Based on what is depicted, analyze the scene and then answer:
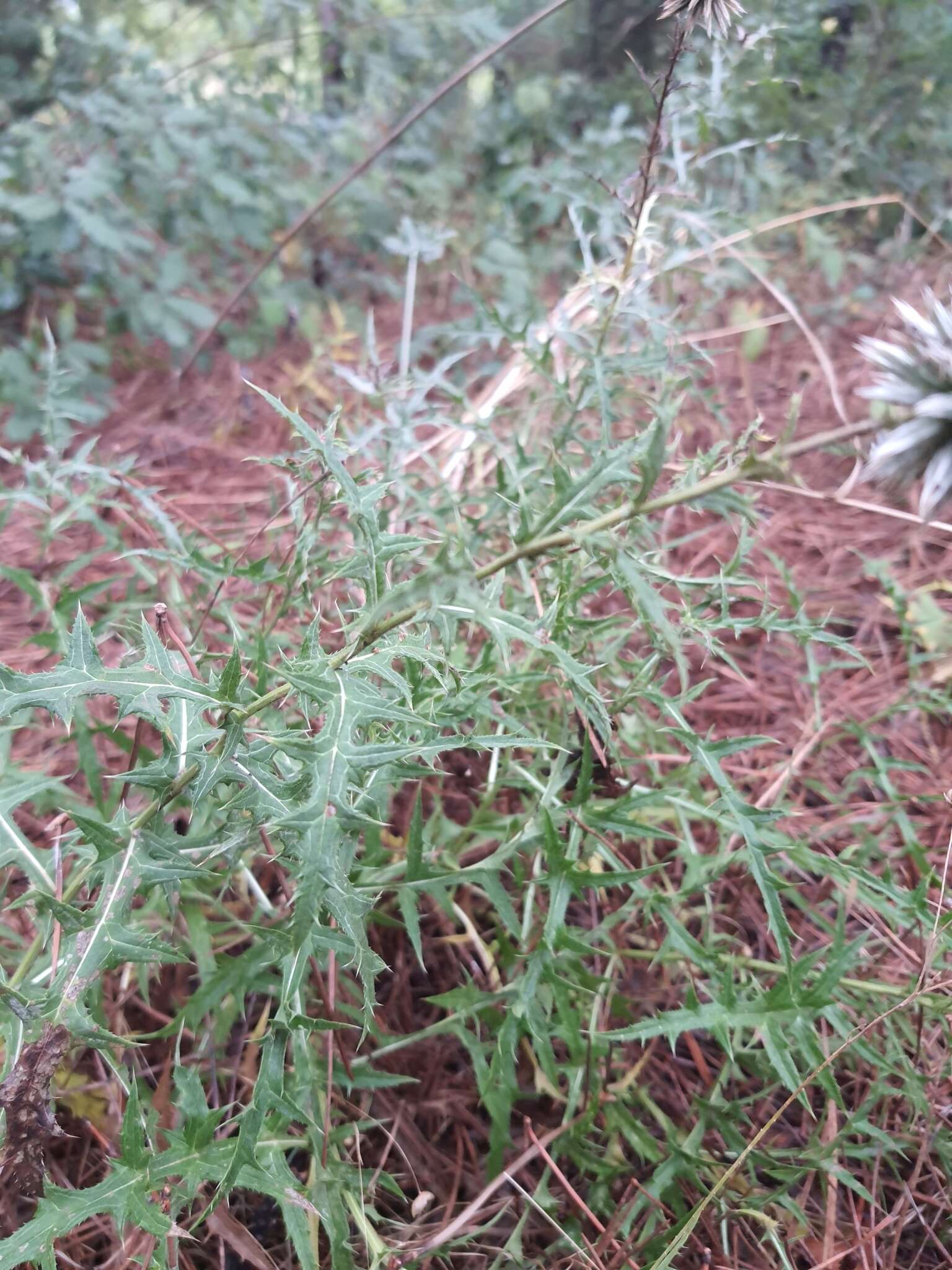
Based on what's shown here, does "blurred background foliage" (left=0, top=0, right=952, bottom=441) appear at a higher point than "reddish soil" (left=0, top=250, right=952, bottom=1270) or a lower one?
higher

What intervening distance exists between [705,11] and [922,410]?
2.05 feet

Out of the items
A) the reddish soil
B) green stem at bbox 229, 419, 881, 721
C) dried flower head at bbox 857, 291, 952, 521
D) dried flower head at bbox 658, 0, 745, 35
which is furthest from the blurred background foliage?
green stem at bbox 229, 419, 881, 721

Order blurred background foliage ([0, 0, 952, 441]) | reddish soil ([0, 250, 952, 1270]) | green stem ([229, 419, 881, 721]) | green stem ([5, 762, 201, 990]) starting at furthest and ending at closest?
blurred background foliage ([0, 0, 952, 441]), reddish soil ([0, 250, 952, 1270]), green stem ([5, 762, 201, 990]), green stem ([229, 419, 881, 721])

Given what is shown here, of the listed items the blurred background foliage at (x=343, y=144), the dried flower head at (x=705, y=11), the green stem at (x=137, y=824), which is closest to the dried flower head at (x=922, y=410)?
the dried flower head at (x=705, y=11)

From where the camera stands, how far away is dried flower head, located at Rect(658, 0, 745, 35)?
107 cm

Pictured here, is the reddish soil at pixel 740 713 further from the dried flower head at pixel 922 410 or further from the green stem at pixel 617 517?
the green stem at pixel 617 517

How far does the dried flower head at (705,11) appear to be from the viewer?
1.07m

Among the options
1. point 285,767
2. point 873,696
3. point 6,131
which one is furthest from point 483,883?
point 6,131

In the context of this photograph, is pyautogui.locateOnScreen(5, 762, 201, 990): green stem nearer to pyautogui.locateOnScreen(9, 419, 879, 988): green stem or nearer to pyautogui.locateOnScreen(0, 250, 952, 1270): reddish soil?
pyautogui.locateOnScreen(9, 419, 879, 988): green stem

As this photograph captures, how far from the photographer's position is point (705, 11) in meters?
1.07

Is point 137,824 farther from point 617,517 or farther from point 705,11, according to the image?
point 705,11

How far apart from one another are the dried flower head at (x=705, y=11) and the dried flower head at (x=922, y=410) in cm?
44

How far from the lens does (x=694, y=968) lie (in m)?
1.44

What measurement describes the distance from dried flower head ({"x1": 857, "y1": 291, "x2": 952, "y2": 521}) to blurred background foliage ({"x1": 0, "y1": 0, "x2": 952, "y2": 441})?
4.83 feet
